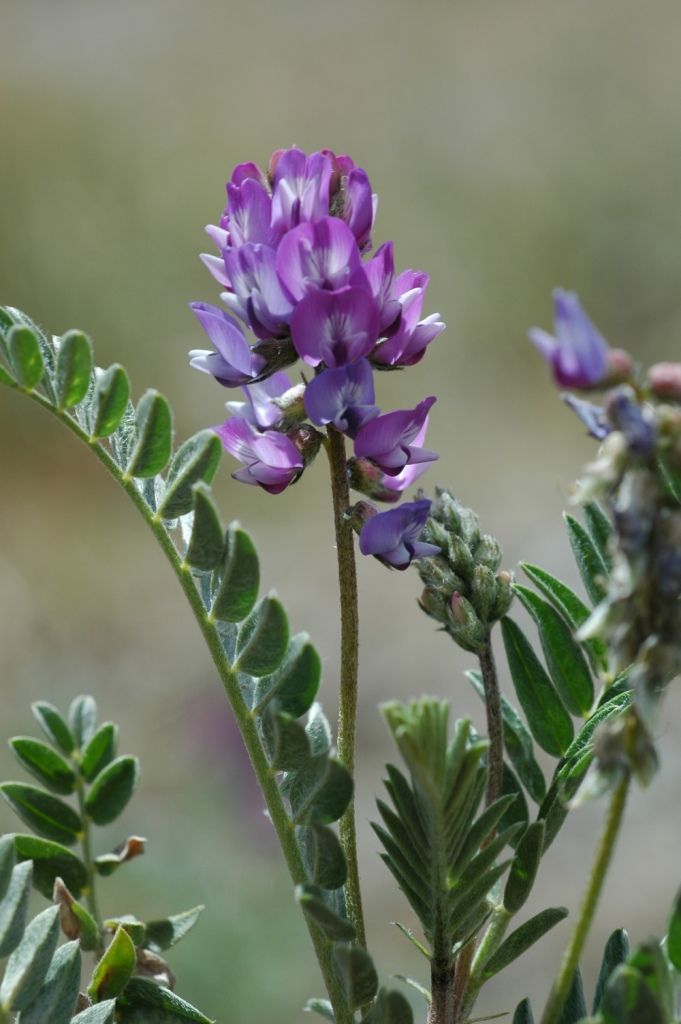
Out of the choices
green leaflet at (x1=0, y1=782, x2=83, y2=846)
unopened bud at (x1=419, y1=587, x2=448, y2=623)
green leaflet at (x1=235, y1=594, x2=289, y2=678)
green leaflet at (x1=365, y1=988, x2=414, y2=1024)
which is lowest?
green leaflet at (x1=365, y1=988, x2=414, y2=1024)

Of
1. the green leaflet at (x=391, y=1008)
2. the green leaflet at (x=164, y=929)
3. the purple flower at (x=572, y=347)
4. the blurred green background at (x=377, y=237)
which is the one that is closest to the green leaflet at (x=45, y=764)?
the green leaflet at (x=164, y=929)

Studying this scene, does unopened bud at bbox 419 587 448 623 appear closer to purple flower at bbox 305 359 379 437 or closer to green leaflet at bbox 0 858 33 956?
purple flower at bbox 305 359 379 437

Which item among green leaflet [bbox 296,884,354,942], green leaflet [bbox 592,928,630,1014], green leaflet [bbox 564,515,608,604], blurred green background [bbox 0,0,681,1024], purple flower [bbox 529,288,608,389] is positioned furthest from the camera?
blurred green background [bbox 0,0,681,1024]

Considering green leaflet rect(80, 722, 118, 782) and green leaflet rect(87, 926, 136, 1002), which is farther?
green leaflet rect(80, 722, 118, 782)

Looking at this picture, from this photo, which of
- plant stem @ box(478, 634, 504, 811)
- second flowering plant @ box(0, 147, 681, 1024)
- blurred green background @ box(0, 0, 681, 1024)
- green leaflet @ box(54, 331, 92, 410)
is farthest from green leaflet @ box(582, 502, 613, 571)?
blurred green background @ box(0, 0, 681, 1024)

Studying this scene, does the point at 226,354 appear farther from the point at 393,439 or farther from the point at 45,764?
the point at 45,764

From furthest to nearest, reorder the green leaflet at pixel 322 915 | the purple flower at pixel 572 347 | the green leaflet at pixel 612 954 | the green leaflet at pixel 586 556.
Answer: the green leaflet at pixel 586 556, the green leaflet at pixel 612 954, the green leaflet at pixel 322 915, the purple flower at pixel 572 347

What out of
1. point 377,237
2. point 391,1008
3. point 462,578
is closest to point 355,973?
point 391,1008

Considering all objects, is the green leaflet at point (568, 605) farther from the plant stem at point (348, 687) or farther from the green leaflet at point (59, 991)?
the green leaflet at point (59, 991)
